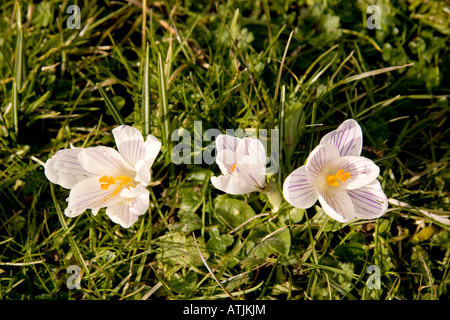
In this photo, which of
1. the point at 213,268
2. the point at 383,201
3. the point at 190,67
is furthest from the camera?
the point at 190,67

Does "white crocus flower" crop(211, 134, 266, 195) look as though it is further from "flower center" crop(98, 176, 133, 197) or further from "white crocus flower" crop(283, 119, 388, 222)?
"flower center" crop(98, 176, 133, 197)

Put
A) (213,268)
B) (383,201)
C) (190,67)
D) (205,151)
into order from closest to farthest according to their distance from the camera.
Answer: (383,201) → (213,268) → (205,151) → (190,67)

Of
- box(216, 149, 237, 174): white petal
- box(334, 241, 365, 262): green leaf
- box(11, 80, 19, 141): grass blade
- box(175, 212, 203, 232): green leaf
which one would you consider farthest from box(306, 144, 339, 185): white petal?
box(11, 80, 19, 141): grass blade

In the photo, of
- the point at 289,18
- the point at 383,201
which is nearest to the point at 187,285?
the point at 383,201

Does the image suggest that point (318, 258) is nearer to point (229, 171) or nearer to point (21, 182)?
point (229, 171)

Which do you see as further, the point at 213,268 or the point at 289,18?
the point at 289,18

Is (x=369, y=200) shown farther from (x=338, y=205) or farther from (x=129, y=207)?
(x=129, y=207)
